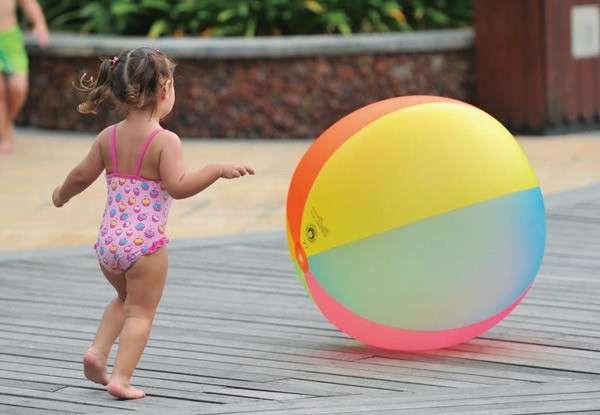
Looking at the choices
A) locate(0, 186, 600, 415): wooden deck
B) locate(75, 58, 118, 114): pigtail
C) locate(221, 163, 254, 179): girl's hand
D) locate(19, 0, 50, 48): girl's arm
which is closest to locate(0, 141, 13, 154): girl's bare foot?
locate(19, 0, 50, 48): girl's arm

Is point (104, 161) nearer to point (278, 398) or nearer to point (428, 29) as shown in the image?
point (278, 398)

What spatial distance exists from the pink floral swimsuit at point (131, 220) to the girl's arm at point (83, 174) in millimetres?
80

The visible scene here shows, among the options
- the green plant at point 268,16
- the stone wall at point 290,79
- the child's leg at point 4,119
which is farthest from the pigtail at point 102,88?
the green plant at point 268,16

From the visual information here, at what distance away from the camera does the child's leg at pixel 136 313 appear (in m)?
4.99

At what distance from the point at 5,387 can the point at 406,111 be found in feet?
6.32

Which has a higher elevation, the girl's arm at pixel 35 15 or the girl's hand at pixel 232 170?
the girl's hand at pixel 232 170

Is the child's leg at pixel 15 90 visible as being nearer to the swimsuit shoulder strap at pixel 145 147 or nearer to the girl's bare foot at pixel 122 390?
the swimsuit shoulder strap at pixel 145 147

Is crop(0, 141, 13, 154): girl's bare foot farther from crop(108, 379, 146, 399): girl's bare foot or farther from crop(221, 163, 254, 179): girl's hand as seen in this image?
crop(221, 163, 254, 179): girl's hand

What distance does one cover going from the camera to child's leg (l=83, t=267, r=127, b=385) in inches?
198

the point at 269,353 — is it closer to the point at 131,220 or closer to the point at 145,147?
the point at 131,220

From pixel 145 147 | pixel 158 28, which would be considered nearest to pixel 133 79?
pixel 145 147

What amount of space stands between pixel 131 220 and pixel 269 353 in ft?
3.30

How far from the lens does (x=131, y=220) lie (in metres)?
5.00

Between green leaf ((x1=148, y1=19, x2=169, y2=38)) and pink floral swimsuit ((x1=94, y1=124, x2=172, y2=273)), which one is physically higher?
pink floral swimsuit ((x1=94, y1=124, x2=172, y2=273))
